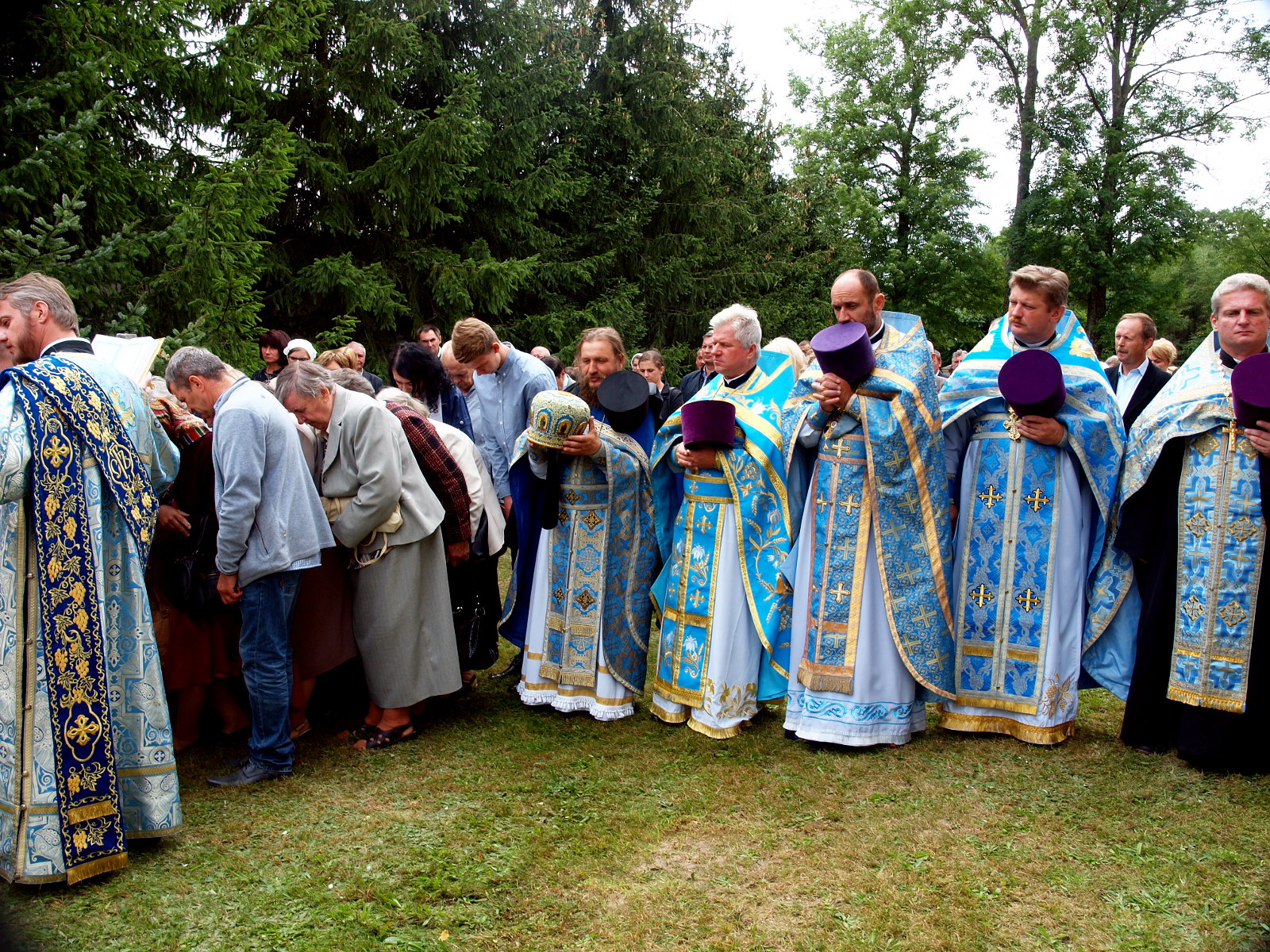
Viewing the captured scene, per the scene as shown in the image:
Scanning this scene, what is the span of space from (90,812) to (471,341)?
10.5ft

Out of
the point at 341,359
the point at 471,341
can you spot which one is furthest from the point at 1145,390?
the point at 341,359

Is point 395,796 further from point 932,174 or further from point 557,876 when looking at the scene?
point 932,174

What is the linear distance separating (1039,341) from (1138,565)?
121 cm

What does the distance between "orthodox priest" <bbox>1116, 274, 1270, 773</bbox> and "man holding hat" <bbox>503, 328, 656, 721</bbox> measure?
8.06 feet

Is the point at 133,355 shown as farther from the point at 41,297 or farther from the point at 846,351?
the point at 846,351

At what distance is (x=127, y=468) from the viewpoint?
361 centimetres

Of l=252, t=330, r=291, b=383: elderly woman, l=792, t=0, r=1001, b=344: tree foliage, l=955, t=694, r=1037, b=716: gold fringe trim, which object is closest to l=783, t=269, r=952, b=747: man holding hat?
l=955, t=694, r=1037, b=716: gold fringe trim

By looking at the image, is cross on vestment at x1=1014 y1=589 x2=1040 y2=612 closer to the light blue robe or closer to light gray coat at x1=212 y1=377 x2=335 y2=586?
light gray coat at x1=212 y1=377 x2=335 y2=586

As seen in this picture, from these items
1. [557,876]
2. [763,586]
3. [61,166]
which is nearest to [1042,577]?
[763,586]

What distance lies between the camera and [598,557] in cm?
512

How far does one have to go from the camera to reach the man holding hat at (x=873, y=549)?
4.59 metres

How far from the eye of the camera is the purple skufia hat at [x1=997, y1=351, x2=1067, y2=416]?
14.5ft

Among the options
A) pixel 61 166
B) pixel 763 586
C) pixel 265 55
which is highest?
pixel 265 55

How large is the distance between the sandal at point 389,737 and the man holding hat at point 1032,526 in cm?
277
